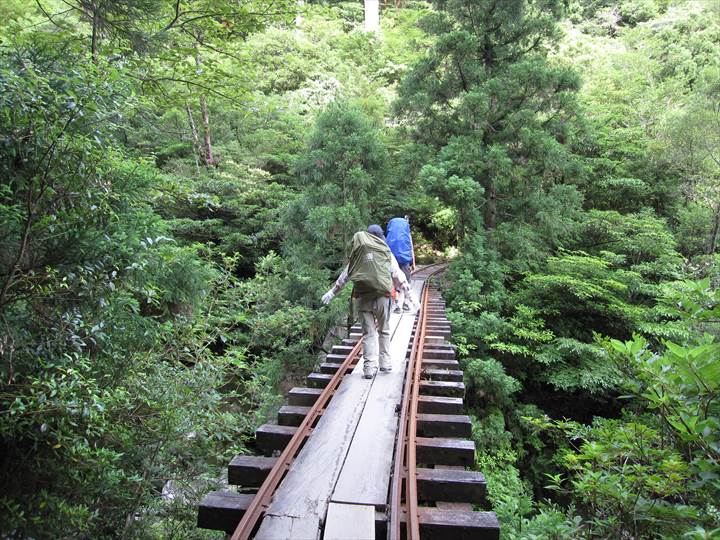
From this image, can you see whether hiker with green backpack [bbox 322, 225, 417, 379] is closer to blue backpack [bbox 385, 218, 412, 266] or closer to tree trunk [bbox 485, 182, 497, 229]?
blue backpack [bbox 385, 218, 412, 266]

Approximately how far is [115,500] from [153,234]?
2406 millimetres

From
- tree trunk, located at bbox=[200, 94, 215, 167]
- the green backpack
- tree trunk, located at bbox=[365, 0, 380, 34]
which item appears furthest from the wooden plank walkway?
tree trunk, located at bbox=[365, 0, 380, 34]

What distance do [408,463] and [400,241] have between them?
5.24m

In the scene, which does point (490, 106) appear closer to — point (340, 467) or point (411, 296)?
point (411, 296)

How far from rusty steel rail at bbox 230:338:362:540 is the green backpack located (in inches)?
51.1

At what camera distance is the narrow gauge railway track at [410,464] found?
262 cm

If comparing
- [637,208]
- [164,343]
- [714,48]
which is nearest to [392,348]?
[164,343]

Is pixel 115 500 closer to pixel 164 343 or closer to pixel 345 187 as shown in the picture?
pixel 164 343

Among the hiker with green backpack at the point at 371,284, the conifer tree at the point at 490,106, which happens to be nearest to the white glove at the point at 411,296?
the hiker with green backpack at the point at 371,284

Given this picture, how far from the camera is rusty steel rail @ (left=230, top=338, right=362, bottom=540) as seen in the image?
2.50 m

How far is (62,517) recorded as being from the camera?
283 centimetres

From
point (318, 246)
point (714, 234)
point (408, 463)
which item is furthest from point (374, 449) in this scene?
point (714, 234)

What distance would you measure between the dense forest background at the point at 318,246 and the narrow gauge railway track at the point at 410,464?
931 millimetres

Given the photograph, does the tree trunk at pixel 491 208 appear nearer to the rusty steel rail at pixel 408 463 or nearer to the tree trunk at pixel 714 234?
the tree trunk at pixel 714 234
